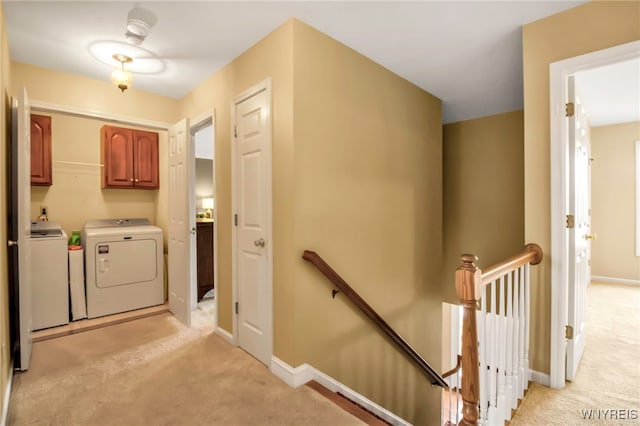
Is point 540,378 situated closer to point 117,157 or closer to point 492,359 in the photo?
point 492,359

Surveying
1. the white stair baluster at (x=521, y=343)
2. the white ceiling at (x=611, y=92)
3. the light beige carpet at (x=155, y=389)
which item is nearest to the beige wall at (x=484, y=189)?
the white ceiling at (x=611, y=92)

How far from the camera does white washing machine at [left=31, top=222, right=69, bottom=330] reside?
3023mm

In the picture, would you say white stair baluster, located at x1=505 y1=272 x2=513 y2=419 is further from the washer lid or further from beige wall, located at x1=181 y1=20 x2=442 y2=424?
the washer lid

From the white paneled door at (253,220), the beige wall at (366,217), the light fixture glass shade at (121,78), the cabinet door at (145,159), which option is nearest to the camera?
the beige wall at (366,217)

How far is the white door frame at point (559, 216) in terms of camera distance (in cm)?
204

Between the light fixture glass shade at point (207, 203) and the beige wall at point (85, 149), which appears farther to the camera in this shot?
the light fixture glass shade at point (207, 203)

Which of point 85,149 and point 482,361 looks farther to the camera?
point 85,149

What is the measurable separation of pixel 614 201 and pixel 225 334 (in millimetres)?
5825

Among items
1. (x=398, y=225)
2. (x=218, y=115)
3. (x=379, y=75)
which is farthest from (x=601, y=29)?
(x=218, y=115)

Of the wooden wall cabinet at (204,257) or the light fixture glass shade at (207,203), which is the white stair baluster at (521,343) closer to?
the wooden wall cabinet at (204,257)

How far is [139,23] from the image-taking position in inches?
84.1

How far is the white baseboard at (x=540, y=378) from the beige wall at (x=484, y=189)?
2.32 m

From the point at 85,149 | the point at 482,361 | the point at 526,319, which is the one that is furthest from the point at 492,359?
the point at 85,149

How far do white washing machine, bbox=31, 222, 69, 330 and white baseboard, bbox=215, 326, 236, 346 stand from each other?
5.28 ft
